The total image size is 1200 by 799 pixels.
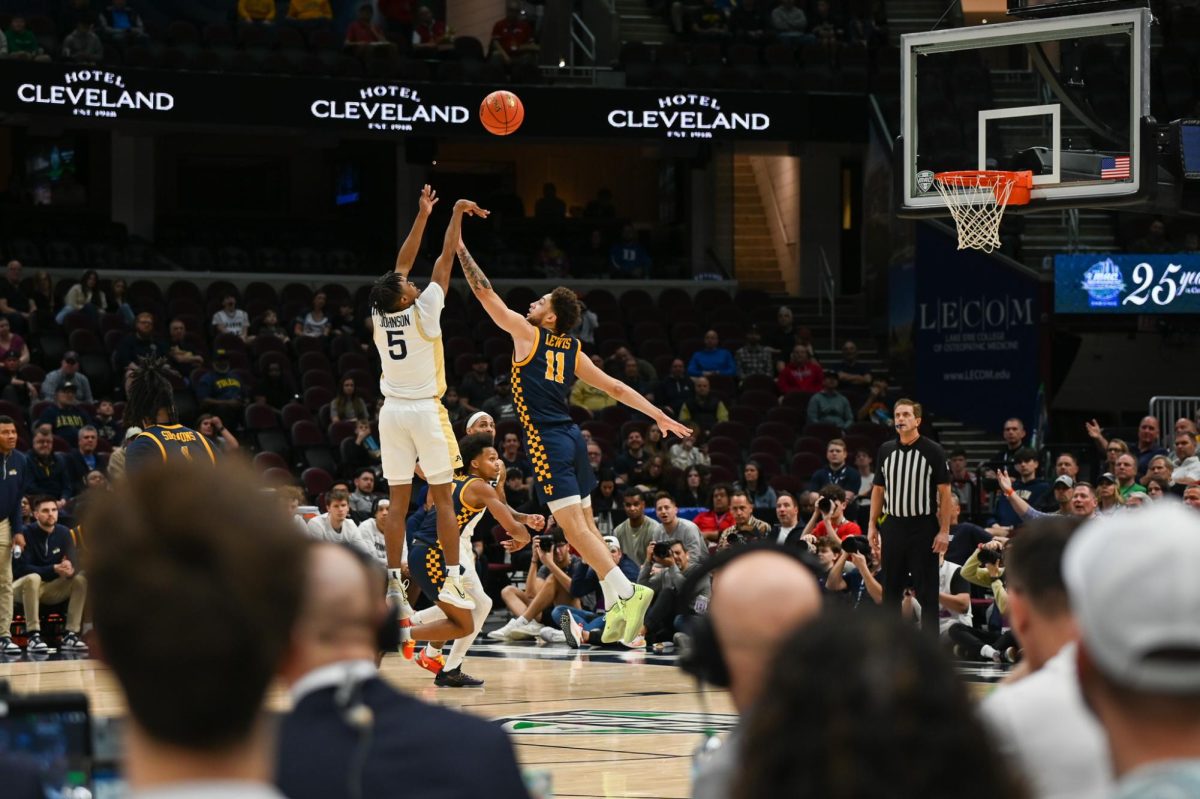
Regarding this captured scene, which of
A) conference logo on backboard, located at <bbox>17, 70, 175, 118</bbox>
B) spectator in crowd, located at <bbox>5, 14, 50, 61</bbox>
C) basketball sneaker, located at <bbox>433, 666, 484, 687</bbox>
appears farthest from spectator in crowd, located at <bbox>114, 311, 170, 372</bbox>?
basketball sneaker, located at <bbox>433, 666, 484, 687</bbox>

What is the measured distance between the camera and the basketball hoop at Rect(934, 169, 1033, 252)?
1428 centimetres

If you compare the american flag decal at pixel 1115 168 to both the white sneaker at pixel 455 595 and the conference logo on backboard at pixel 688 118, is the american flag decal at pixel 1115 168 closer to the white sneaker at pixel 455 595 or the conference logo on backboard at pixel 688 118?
the white sneaker at pixel 455 595

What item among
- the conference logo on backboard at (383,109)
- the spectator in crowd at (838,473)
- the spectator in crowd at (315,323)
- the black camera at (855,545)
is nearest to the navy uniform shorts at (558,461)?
the black camera at (855,545)

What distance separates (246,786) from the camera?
1.92 m

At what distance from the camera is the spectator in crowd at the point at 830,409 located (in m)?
21.6

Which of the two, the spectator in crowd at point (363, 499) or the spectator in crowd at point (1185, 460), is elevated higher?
the spectator in crowd at point (1185, 460)

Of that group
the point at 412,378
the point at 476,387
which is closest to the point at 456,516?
the point at 412,378

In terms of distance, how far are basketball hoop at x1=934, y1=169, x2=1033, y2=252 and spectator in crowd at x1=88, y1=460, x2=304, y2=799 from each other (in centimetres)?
1280

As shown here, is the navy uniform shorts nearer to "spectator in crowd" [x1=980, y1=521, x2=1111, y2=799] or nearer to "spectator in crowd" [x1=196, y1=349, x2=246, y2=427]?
"spectator in crowd" [x1=980, y1=521, x2=1111, y2=799]

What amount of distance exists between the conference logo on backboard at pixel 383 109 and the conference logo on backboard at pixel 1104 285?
337 inches

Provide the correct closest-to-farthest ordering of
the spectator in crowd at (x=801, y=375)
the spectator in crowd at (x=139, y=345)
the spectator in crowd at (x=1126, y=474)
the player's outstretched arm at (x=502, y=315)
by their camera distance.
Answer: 1. the player's outstretched arm at (x=502, y=315)
2. the spectator in crowd at (x=1126, y=474)
3. the spectator in crowd at (x=139, y=345)
4. the spectator in crowd at (x=801, y=375)

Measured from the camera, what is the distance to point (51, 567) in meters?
15.0

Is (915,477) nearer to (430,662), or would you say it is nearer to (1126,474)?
(1126,474)

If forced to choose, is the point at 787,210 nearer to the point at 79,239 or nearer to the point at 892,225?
the point at 892,225
